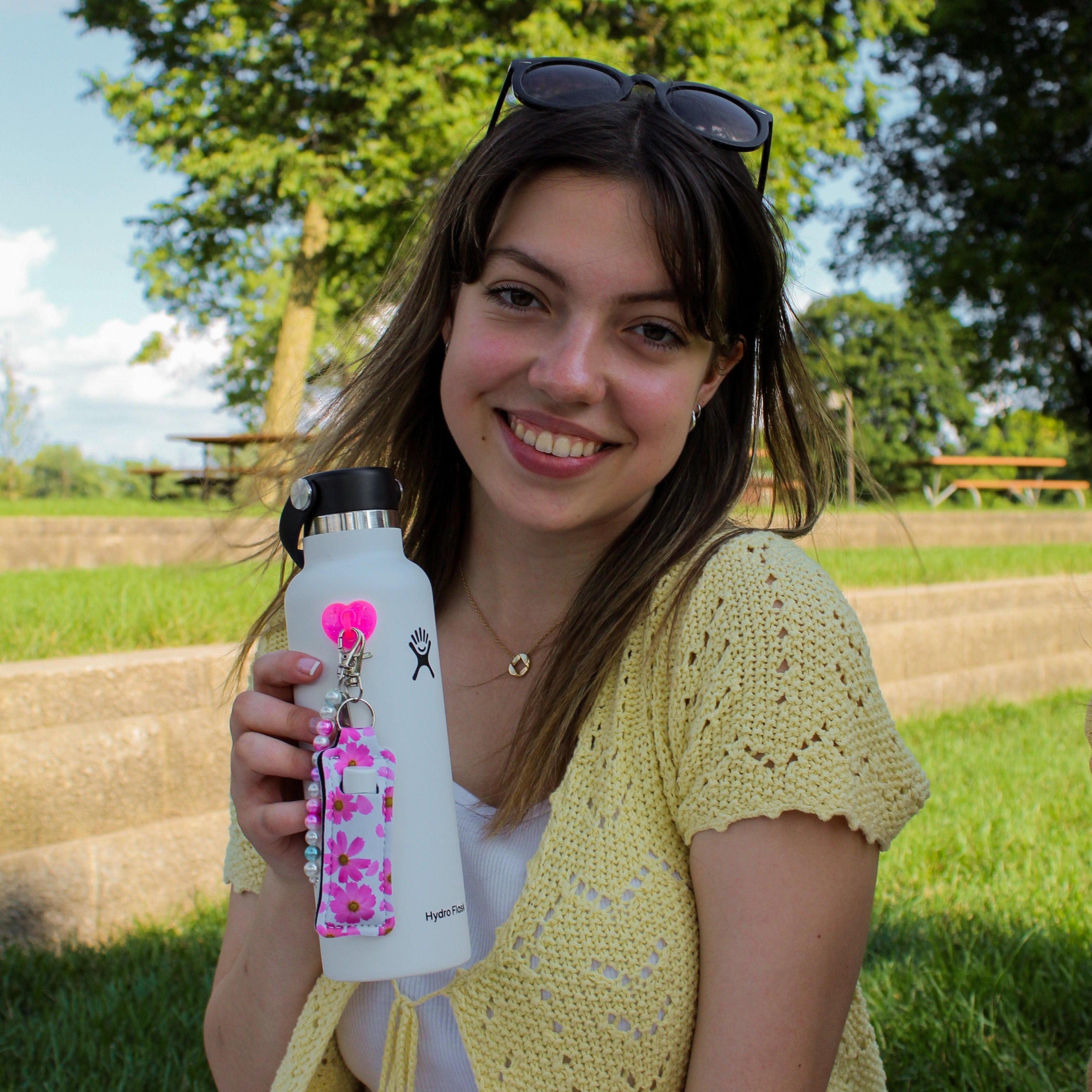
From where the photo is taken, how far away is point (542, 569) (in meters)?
1.78

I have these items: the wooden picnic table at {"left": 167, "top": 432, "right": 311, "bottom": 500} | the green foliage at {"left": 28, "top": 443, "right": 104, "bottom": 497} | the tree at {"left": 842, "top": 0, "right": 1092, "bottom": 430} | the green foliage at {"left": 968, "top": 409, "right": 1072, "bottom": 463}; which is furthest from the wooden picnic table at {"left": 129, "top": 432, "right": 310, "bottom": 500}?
the green foliage at {"left": 968, "top": 409, "right": 1072, "bottom": 463}

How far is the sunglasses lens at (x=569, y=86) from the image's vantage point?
1603 mm

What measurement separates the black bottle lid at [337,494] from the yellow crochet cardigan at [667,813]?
1.53 ft

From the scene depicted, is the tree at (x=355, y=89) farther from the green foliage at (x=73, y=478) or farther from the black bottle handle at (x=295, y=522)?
the black bottle handle at (x=295, y=522)

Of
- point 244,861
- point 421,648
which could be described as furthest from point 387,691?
point 244,861

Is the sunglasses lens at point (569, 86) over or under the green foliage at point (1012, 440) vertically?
over

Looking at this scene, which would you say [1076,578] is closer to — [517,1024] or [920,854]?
[920,854]

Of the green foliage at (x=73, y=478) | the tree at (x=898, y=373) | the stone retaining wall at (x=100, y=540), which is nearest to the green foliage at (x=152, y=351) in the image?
the green foliage at (x=73, y=478)

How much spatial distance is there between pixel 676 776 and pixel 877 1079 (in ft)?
1.80

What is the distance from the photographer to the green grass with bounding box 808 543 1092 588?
21.8 ft

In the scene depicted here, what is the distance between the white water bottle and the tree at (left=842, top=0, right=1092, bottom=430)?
1366cm

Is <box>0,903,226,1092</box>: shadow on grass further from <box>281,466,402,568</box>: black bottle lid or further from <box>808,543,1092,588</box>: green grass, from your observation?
<box>808,543,1092,588</box>: green grass

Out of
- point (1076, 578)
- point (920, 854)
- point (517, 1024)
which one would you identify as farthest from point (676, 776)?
point (1076, 578)

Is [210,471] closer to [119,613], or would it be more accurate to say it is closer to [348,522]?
[119,613]
